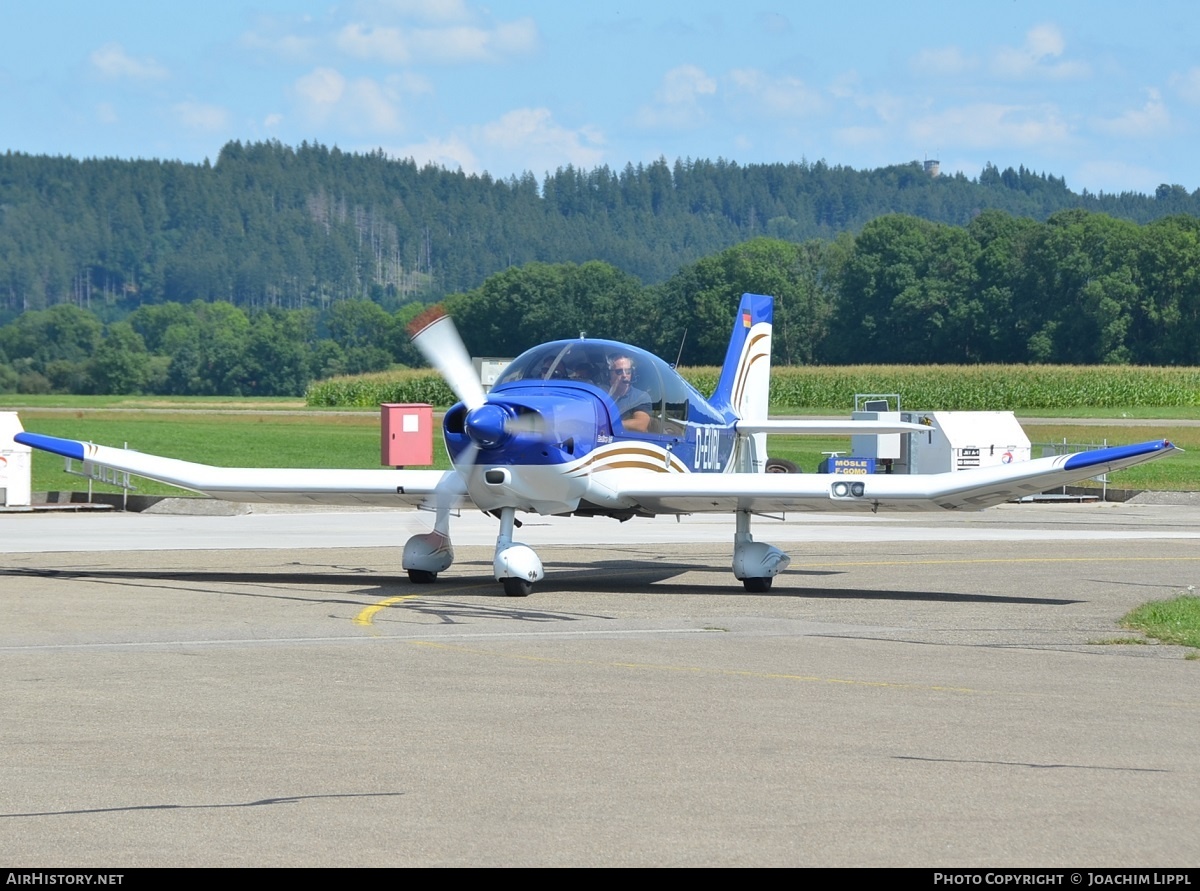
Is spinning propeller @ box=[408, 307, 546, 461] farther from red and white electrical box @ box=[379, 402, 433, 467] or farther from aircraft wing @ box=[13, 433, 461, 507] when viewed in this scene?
red and white electrical box @ box=[379, 402, 433, 467]

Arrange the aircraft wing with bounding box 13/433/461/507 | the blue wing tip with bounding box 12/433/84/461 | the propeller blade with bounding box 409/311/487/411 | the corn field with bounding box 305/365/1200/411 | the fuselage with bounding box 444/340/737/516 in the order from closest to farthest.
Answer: the fuselage with bounding box 444/340/737/516
the propeller blade with bounding box 409/311/487/411
the aircraft wing with bounding box 13/433/461/507
the blue wing tip with bounding box 12/433/84/461
the corn field with bounding box 305/365/1200/411

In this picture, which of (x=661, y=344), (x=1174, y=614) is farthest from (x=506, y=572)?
(x=661, y=344)

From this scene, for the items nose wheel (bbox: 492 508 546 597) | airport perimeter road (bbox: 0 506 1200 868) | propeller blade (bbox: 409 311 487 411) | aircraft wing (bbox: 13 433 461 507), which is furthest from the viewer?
aircraft wing (bbox: 13 433 461 507)

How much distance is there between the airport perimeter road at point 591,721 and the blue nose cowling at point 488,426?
1.63m

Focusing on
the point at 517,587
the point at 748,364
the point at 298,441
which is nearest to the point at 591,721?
the point at 517,587

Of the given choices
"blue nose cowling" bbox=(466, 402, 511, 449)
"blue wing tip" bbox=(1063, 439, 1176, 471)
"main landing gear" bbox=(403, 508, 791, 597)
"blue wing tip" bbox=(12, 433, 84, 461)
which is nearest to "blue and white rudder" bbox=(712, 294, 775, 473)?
"main landing gear" bbox=(403, 508, 791, 597)

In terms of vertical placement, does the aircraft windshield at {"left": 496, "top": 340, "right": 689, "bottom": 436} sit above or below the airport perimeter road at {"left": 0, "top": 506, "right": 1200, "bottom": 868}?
above

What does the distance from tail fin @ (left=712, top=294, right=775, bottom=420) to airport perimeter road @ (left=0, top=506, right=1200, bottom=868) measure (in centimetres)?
391

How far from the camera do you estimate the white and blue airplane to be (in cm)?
1616

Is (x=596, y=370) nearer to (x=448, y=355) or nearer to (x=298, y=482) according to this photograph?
(x=448, y=355)

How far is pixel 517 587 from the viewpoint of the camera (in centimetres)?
1644

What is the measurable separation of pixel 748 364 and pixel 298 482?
23.8 feet

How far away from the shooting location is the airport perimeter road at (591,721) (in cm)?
→ 639

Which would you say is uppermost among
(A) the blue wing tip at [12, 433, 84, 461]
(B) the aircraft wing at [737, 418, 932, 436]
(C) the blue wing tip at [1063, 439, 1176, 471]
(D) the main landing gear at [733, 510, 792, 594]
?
(B) the aircraft wing at [737, 418, 932, 436]
